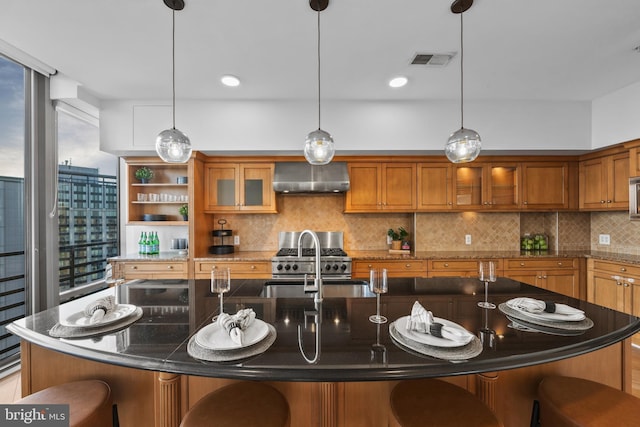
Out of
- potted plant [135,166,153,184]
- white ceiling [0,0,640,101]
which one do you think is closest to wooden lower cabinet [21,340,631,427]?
white ceiling [0,0,640,101]

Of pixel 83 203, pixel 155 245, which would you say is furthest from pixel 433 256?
pixel 83 203

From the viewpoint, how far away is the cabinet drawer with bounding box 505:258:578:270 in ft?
11.5

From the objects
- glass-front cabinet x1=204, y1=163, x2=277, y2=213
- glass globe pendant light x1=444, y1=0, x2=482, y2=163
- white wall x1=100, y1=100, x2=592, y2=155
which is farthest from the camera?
glass-front cabinet x1=204, y1=163, x2=277, y2=213

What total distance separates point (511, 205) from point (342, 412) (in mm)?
3547

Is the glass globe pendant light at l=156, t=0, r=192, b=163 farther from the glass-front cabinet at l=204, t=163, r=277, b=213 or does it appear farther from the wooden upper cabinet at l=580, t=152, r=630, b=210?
the wooden upper cabinet at l=580, t=152, r=630, b=210

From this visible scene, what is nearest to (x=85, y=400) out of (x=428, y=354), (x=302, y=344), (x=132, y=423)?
(x=132, y=423)

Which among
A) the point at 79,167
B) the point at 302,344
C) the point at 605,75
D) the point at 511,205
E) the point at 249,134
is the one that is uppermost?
the point at 605,75

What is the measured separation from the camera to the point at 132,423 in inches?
54.3

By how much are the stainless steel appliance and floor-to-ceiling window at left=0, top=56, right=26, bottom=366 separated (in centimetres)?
621

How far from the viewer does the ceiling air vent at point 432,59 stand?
245 cm

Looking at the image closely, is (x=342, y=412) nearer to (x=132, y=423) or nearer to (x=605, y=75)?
(x=132, y=423)

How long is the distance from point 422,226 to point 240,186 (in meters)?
2.53

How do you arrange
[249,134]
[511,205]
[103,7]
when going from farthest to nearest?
1. [511,205]
2. [249,134]
3. [103,7]

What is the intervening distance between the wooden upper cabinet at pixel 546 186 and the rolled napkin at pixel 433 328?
135 inches
